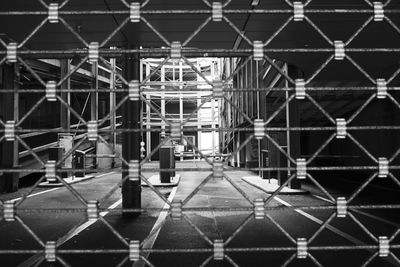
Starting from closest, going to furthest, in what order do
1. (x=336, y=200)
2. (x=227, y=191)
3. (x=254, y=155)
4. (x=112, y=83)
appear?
1. (x=336, y=200)
2. (x=227, y=191)
3. (x=254, y=155)
4. (x=112, y=83)

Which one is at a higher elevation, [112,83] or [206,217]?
[112,83]

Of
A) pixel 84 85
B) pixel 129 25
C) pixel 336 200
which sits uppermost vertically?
pixel 84 85

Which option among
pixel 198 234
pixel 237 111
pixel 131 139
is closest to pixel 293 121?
pixel 237 111

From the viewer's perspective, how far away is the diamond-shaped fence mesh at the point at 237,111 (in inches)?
115

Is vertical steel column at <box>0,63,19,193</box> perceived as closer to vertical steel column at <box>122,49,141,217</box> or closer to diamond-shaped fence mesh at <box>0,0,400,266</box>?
diamond-shaped fence mesh at <box>0,0,400,266</box>

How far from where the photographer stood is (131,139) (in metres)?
6.56

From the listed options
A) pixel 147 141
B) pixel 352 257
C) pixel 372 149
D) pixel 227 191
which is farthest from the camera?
pixel 147 141

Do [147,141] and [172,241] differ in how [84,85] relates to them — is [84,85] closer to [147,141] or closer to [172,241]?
[147,141]

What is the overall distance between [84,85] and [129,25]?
1489 cm

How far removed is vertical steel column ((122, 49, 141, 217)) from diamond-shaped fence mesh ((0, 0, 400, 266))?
7 cm

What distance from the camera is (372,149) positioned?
14102 millimetres

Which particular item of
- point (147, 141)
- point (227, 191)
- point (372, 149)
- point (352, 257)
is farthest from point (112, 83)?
point (352, 257)

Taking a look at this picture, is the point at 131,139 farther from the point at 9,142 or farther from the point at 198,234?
the point at 9,142

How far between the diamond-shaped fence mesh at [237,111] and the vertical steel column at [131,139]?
0.07 meters
